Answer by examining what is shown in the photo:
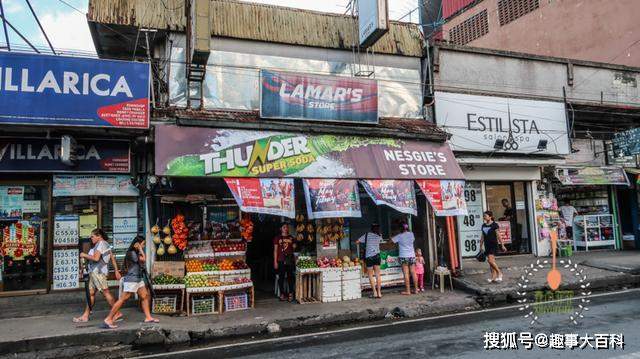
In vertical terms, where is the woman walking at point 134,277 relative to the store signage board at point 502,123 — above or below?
below

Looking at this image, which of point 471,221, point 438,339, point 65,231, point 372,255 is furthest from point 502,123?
point 65,231

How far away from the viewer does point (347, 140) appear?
→ 11688 millimetres

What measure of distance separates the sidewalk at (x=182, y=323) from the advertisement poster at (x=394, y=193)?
2.28m

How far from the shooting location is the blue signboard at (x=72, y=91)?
9.17 m

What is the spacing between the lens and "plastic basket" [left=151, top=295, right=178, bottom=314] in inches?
376

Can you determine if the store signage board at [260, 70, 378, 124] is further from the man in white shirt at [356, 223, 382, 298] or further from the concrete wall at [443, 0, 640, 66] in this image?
the concrete wall at [443, 0, 640, 66]

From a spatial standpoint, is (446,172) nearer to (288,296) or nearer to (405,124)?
(405,124)

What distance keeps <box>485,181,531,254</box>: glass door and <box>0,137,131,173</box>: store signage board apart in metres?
12.0

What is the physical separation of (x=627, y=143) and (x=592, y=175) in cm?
185

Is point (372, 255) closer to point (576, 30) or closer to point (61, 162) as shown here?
point (61, 162)

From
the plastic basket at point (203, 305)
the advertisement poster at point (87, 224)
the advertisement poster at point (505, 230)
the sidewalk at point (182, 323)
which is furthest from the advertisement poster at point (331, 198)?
the advertisement poster at point (505, 230)

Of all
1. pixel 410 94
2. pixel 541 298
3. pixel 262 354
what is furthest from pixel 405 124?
pixel 262 354

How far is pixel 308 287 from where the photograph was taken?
10.8 meters

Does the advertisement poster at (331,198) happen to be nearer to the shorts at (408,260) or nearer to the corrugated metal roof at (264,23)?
the shorts at (408,260)
